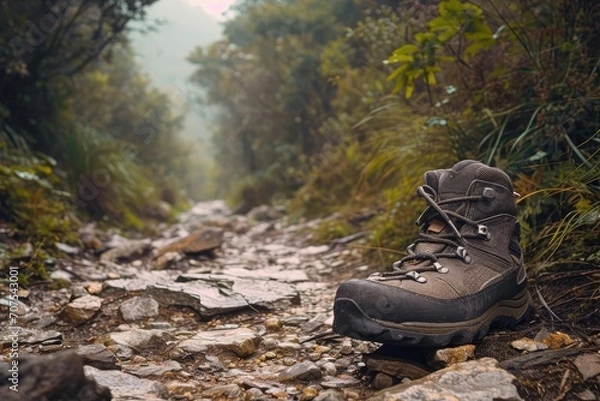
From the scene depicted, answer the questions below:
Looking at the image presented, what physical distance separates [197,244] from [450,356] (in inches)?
128

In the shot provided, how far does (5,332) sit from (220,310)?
94cm

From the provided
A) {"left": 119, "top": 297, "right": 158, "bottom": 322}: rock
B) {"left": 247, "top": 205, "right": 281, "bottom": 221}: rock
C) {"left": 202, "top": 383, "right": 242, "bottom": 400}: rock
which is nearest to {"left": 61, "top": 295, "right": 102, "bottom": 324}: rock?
{"left": 119, "top": 297, "right": 158, "bottom": 322}: rock

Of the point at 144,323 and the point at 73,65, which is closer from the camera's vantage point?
the point at 144,323

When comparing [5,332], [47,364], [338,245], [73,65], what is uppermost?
[73,65]

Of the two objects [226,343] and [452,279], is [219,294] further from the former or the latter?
[452,279]

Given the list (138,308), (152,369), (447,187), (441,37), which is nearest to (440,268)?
(447,187)

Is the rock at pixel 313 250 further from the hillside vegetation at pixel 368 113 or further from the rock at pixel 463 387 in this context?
the rock at pixel 463 387

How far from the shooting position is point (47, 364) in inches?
41.8

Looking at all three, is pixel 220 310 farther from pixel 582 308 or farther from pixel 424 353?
pixel 582 308

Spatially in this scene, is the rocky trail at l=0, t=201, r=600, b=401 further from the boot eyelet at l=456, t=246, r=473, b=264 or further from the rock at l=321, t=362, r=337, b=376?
the boot eyelet at l=456, t=246, r=473, b=264

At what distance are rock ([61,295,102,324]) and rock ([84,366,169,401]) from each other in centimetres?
83

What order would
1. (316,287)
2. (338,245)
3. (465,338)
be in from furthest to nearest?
1. (338,245)
2. (316,287)
3. (465,338)

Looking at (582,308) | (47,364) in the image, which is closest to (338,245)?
(582,308)

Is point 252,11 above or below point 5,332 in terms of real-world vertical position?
above
